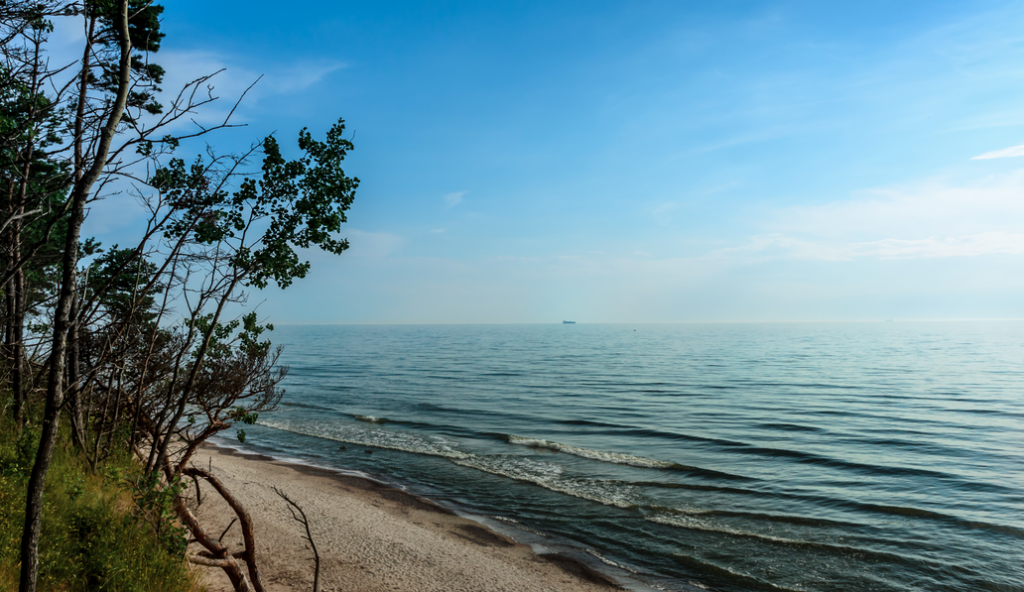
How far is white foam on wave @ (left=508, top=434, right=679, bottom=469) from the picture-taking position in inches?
827

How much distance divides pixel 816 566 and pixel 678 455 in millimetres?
9764

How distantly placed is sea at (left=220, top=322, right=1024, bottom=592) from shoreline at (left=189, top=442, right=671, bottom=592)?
859 millimetres

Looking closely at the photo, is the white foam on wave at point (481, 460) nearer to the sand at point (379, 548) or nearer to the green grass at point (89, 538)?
the sand at point (379, 548)

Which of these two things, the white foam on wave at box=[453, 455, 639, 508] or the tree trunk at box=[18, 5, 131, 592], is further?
the white foam on wave at box=[453, 455, 639, 508]

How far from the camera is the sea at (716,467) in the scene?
1287 cm

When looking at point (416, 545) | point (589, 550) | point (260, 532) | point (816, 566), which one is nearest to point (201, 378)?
point (260, 532)

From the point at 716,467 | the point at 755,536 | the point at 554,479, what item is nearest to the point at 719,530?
the point at 755,536

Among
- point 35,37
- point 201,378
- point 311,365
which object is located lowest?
point 311,365

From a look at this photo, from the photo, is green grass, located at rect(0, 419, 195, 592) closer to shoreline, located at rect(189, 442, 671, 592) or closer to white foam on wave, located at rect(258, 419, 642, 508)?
shoreline, located at rect(189, 442, 671, 592)

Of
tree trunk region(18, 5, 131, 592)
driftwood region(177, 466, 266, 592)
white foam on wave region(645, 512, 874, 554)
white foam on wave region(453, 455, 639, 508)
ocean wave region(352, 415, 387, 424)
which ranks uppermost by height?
tree trunk region(18, 5, 131, 592)

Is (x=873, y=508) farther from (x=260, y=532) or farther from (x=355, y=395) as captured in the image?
(x=355, y=395)

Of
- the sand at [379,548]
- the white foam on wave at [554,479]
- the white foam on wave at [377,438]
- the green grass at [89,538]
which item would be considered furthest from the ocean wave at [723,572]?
the white foam on wave at [377,438]

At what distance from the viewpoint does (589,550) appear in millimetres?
13312

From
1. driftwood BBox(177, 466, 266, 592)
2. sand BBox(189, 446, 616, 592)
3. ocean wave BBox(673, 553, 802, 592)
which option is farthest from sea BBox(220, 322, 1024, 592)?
driftwood BBox(177, 466, 266, 592)
